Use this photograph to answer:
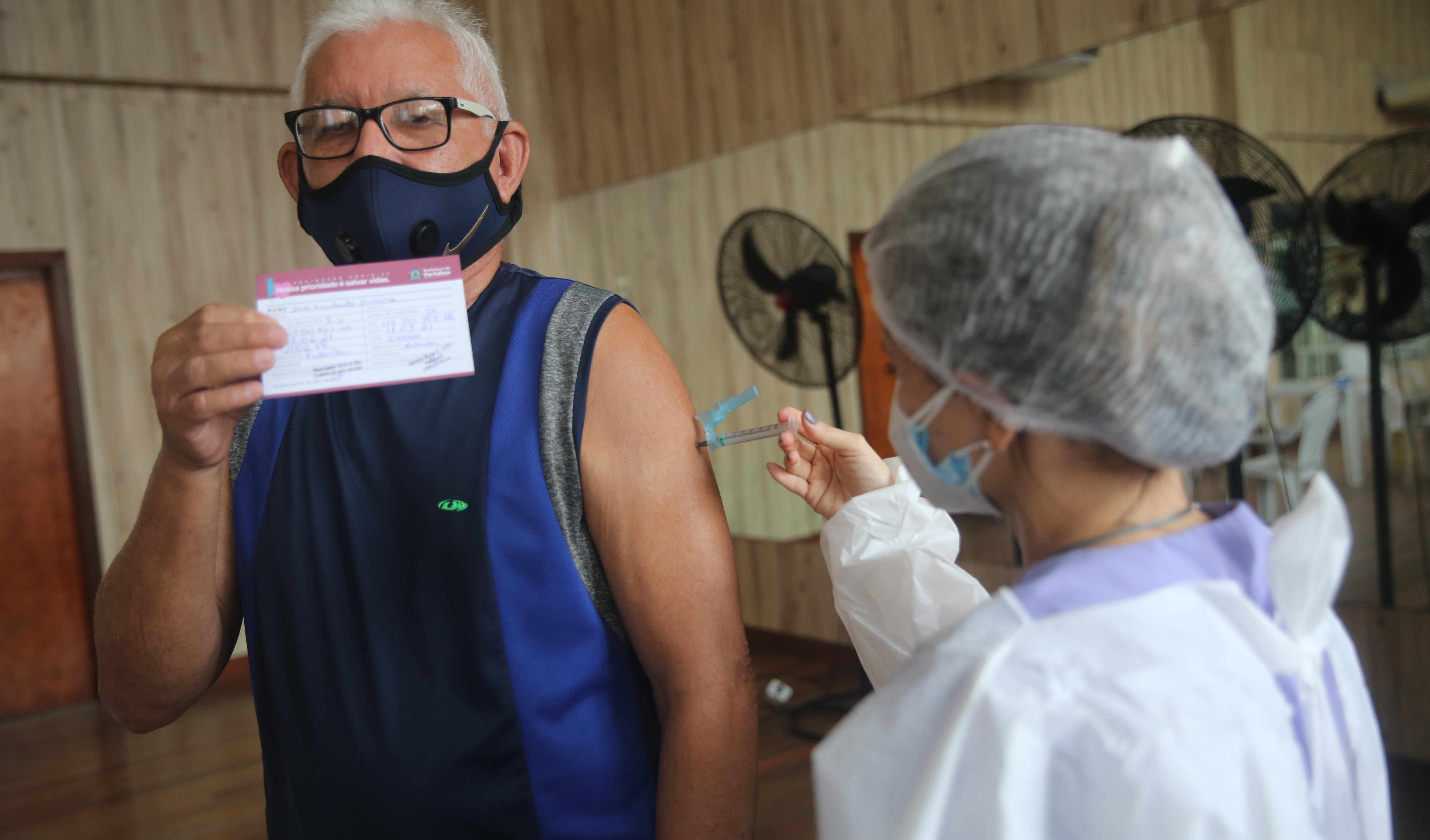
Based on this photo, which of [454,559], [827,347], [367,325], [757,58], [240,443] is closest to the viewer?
[367,325]

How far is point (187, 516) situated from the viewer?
0.97m

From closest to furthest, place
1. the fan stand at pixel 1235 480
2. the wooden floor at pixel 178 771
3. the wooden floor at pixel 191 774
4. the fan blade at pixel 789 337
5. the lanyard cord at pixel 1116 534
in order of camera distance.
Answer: the lanyard cord at pixel 1116 534 < the fan stand at pixel 1235 480 < the wooden floor at pixel 191 774 < the wooden floor at pixel 178 771 < the fan blade at pixel 789 337

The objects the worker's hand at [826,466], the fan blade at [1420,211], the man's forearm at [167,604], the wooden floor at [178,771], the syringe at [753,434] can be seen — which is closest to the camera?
the man's forearm at [167,604]

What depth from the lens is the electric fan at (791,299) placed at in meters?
3.80

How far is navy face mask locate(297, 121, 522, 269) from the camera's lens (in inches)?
41.0

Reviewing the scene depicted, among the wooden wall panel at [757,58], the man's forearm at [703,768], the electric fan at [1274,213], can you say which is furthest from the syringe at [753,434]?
the wooden wall panel at [757,58]

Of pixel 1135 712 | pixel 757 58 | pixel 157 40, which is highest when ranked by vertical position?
pixel 157 40

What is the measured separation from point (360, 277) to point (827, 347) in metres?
3.08

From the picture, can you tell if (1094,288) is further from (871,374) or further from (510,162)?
(871,374)

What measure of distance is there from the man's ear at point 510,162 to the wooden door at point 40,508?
436cm

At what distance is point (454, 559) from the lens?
99 cm

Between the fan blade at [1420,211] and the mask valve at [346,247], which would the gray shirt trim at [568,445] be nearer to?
the mask valve at [346,247]

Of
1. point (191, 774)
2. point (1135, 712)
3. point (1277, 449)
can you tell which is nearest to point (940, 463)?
point (1135, 712)

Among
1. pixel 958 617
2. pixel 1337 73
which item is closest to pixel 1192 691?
pixel 958 617
